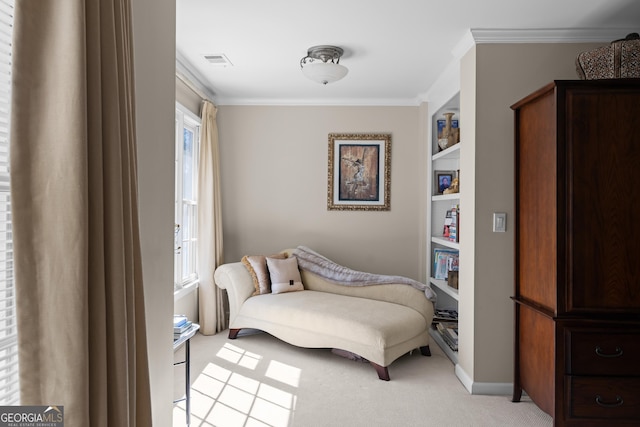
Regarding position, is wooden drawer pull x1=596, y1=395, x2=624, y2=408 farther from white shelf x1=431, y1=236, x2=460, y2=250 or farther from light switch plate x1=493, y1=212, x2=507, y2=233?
white shelf x1=431, y1=236, x2=460, y2=250

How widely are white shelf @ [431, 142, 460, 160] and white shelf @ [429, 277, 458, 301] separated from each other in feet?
4.01

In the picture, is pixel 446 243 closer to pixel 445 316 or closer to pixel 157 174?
pixel 445 316

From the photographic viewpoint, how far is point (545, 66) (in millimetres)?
3043

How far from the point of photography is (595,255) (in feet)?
7.68

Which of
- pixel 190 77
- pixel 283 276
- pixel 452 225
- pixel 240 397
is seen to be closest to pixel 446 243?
pixel 452 225

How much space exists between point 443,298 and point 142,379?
3993 millimetres

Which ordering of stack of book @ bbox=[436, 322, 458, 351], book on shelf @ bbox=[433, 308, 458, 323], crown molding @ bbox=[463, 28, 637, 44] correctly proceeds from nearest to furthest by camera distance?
crown molding @ bbox=[463, 28, 637, 44] → stack of book @ bbox=[436, 322, 458, 351] → book on shelf @ bbox=[433, 308, 458, 323]

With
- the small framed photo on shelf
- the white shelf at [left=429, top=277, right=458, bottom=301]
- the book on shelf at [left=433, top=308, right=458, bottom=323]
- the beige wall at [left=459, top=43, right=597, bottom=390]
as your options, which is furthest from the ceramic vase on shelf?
the book on shelf at [left=433, top=308, right=458, bottom=323]

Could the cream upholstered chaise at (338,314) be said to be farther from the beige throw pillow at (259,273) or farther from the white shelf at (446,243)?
the white shelf at (446,243)

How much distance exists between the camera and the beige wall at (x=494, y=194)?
120 inches

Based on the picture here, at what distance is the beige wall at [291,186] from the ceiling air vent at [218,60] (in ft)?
4.12

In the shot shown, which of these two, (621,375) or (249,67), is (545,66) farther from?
(249,67)

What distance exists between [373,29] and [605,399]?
2654 mm

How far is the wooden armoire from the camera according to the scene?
7.58ft
